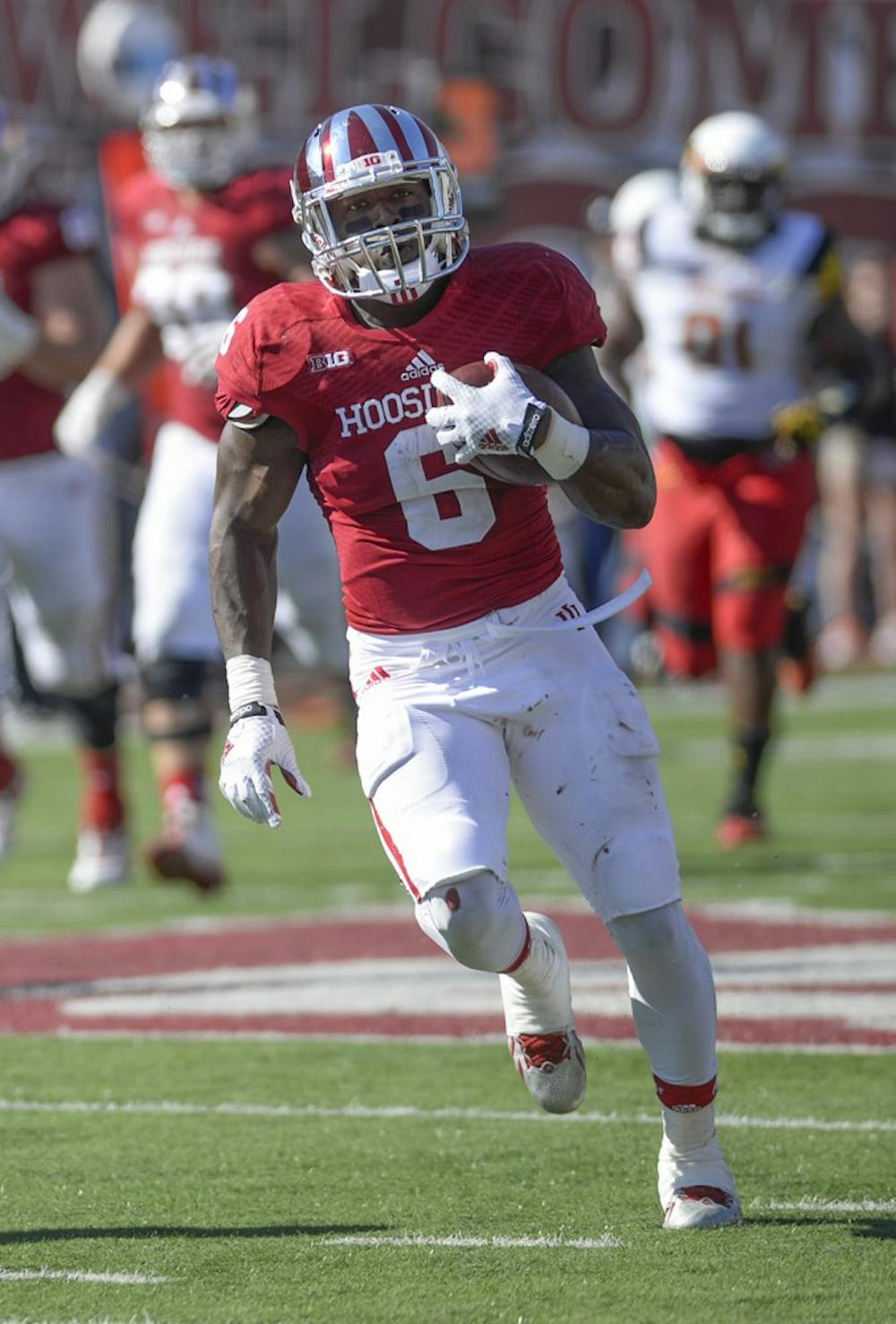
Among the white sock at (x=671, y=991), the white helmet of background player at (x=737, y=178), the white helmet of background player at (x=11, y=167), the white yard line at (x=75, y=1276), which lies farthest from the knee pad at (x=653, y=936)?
the white helmet of background player at (x=737, y=178)

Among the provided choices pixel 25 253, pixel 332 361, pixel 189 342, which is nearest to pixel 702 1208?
pixel 332 361

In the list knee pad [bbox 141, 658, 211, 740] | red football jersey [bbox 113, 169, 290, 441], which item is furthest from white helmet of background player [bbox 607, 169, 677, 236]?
knee pad [bbox 141, 658, 211, 740]

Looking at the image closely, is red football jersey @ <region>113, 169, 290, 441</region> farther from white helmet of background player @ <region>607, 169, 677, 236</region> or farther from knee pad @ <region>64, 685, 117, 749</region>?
white helmet of background player @ <region>607, 169, 677, 236</region>

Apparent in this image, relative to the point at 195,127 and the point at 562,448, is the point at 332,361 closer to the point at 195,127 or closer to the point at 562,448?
the point at 562,448

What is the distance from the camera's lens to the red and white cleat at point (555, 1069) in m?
4.07

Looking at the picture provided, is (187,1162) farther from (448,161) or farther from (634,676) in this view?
(634,676)

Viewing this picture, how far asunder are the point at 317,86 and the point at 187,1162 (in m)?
11.8

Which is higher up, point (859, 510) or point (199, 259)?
point (199, 259)

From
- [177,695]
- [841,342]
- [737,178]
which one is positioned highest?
[737,178]

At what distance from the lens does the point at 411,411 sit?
3951 millimetres

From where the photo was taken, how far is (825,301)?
8.34 meters

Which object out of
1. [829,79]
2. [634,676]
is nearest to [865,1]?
[829,79]

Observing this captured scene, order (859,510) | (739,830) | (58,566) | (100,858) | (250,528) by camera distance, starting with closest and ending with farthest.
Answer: (250,528), (58,566), (100,858), (739,830), (859,510)

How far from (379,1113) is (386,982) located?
56.2 inches
